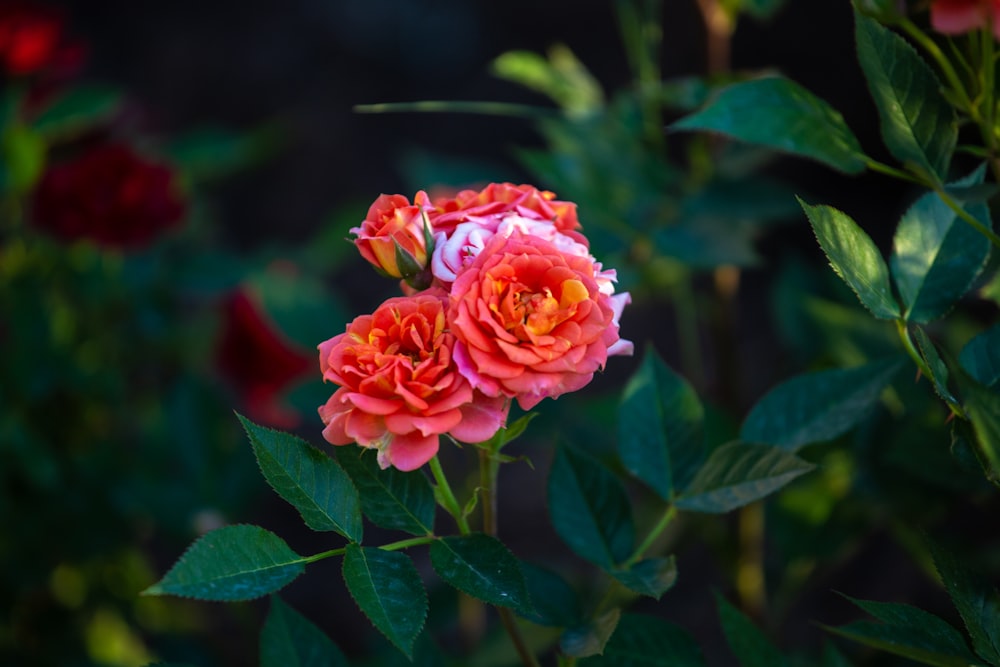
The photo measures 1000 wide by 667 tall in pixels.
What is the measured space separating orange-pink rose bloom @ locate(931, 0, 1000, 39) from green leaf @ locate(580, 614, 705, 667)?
1.29 feet

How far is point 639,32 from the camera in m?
0.95

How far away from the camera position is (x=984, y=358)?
1.67 feet

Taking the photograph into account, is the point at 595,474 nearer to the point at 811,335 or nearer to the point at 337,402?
the point at 337,402

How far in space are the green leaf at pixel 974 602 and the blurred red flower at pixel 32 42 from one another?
3.64 feet

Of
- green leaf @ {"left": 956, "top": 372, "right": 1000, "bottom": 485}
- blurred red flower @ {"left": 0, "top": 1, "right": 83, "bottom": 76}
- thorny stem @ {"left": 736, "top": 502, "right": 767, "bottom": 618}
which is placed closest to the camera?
green leaf @ {"left": 956, "top": 372, "right": 1000, "bottom": 485}

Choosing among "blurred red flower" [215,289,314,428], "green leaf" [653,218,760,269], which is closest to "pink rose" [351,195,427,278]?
"green leaf" [653,218,760,269]

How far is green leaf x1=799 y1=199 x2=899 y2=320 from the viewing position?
453 millimetres

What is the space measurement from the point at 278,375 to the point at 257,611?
1.53 feet

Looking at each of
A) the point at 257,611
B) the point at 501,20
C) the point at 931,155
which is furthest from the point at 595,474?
the point at 501,20

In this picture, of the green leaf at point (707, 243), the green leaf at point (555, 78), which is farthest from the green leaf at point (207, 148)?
the green leaf at point (707, 243)

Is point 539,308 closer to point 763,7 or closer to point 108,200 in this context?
point 763,7

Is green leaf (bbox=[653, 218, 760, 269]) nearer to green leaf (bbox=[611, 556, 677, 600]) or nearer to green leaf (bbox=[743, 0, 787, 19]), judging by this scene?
green leaf (bbox=[743, 0, 787, 19])

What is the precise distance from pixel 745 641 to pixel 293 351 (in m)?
0.82

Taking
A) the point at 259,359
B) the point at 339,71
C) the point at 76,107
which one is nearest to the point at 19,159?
the point at 76,107
